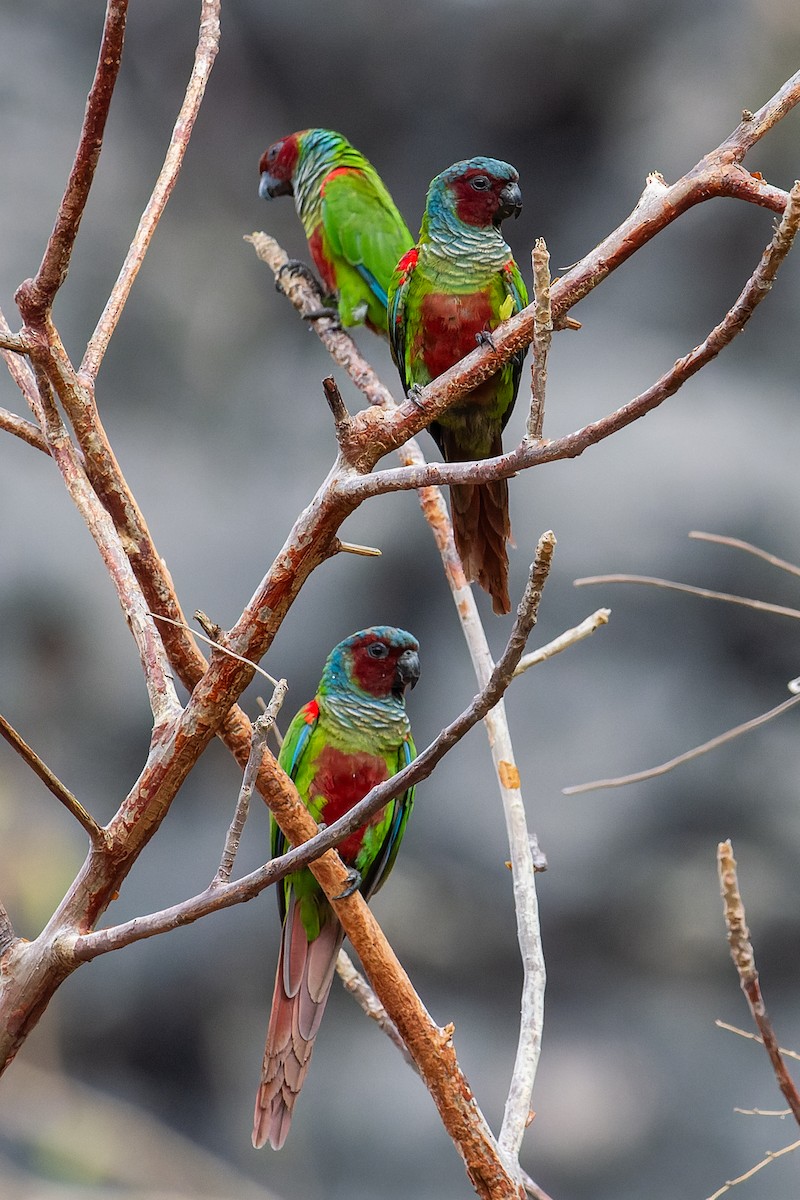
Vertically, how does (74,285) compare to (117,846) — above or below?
above

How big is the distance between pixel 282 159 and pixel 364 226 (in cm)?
67

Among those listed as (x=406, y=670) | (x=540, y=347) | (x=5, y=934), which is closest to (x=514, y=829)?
(x=406, y=670)

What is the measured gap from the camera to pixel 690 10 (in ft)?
16.3

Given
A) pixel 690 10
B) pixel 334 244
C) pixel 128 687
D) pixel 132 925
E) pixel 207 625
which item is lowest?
pixel 132 925

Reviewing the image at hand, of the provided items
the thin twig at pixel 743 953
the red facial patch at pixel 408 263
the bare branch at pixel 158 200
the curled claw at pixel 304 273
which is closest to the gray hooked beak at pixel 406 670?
the red facial patch at pixel 408 263

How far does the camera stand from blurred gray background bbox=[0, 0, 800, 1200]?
4.50 metres

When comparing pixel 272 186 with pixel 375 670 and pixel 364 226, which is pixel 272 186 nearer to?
pixel 364 226

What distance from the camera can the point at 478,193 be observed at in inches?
101

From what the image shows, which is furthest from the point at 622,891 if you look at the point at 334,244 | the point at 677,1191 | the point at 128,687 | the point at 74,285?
the point at 74,285

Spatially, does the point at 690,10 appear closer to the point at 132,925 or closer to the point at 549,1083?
the point at 549,1083

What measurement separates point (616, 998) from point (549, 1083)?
17.1 inches

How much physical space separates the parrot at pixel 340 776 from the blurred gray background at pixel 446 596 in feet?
6.85

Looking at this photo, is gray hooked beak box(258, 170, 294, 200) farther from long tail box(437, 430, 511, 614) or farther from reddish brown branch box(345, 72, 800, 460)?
reddish brown branch box(345, 72, 800, 460)

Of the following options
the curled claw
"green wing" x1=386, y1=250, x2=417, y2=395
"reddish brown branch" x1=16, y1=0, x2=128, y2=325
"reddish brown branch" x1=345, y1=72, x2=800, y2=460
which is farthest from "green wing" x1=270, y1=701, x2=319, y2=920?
the curled claw
